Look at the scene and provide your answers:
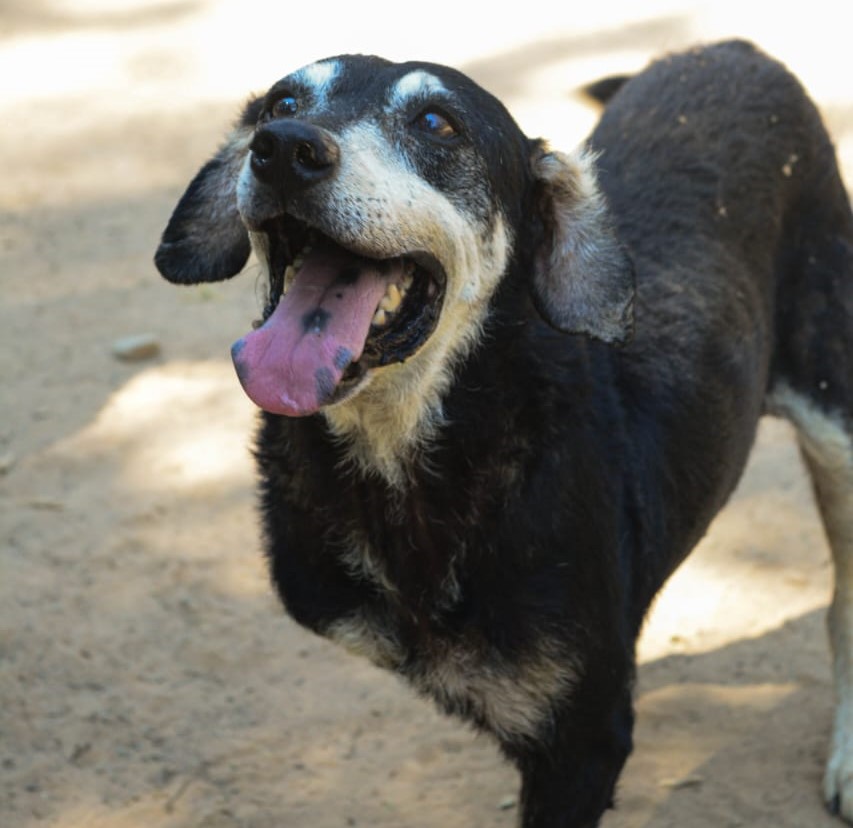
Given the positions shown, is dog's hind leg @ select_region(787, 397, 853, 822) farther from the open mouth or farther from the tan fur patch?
the open mouth

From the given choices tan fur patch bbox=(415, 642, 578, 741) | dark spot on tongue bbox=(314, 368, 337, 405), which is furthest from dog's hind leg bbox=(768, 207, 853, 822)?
dark spot on tongue bbox=(314, 368, 337, 405)

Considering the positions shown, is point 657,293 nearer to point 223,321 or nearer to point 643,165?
point 643,165

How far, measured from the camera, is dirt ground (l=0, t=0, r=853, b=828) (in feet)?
15.2

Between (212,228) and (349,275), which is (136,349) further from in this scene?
(349,275)

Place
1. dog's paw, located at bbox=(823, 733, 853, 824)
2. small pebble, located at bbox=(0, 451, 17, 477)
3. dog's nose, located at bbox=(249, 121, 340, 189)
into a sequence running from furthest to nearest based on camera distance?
small pebble, located at bbox=(0, 451, 17, 477) < dog's paw, located at bbox=(823, 733, 853, 824) < dog's nose, located at bbox=(249, 121, 340, 189)

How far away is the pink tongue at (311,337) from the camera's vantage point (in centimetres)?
336

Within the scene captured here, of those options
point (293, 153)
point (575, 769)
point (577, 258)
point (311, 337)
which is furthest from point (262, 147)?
point (575, 769)

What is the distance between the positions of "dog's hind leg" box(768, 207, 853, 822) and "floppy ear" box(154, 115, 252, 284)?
175cm

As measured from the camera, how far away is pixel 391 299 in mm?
3557

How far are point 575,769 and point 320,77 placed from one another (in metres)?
1.78

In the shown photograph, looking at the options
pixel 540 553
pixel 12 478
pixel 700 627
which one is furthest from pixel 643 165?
pixel 12 478

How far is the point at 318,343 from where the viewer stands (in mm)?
3387

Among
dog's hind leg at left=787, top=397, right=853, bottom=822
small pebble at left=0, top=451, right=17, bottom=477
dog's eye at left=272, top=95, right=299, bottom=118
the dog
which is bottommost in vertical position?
small pebble at left=0, top=451, right=17, bottom=477

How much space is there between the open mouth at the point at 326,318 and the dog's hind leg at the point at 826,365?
1.62 meters
